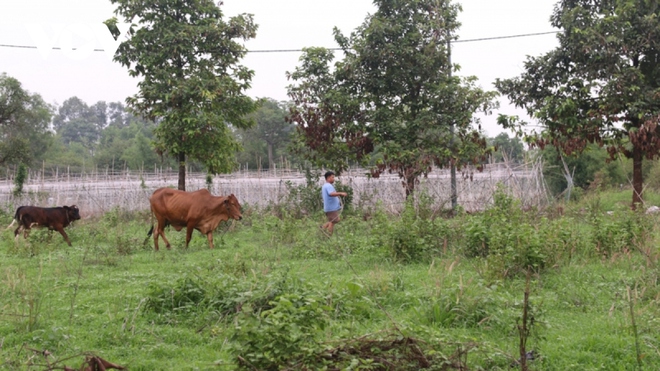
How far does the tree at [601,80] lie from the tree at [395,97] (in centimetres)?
152

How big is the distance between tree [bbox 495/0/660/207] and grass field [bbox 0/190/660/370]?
14.1 ft

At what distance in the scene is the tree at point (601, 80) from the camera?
12734 mm

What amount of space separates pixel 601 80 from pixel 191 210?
907 centimetres

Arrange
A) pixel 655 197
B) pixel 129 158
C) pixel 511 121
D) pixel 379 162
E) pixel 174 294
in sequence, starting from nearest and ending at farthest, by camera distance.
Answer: pixel 174 294 → pixel 511 121 → pixel 379 162 → pixel 655 197 → pixel 129 158

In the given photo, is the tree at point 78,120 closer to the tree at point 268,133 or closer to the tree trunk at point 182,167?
the tree at point 268,133

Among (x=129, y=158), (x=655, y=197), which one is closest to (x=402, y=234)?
(x=655, y=197)

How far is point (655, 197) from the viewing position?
18.9m

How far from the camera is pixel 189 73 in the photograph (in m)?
15.3

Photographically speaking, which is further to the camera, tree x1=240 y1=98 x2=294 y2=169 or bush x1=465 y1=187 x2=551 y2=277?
tree x1=240 y1=98 x2=294 y2=169

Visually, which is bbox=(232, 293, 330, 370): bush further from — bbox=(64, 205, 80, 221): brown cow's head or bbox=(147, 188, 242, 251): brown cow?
bbox=(64, 205, 80, 221): brown cow's head

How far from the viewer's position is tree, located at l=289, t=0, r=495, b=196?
15273 millimetres

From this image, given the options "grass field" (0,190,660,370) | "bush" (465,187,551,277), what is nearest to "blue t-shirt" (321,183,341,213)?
"grass field" (0,190,660,370)

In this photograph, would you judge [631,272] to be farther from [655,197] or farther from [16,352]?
[655,197]

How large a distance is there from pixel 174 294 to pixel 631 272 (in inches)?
202
